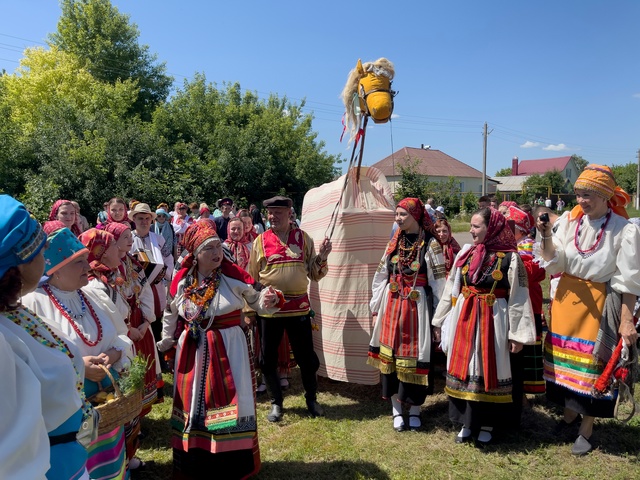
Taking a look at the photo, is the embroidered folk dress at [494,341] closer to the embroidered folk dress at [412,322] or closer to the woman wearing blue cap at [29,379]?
the embroidered folk dress at [412,322]

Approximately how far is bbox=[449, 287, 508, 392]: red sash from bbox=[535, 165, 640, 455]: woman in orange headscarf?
21.4 inches

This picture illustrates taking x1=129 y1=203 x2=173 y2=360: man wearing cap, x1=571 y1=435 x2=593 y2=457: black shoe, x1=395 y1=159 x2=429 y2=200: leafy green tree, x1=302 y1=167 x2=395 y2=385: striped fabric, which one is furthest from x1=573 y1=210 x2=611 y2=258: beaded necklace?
x1=395 y1=159 x2=429 y2=200: leafy green tree

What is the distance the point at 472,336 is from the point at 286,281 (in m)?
1.71

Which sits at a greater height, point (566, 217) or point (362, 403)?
point (566, 217)

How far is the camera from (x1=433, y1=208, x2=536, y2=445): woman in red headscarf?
3.68 m

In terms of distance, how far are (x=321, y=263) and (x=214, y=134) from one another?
57.5 ft

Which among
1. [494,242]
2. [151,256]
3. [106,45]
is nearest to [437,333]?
[494,242]

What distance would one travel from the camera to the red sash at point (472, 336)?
3691 millimetres

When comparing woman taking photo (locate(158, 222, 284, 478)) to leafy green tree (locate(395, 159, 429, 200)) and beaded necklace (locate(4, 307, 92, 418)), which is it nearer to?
beaded necklace (locate(4, 307, 92, 418))

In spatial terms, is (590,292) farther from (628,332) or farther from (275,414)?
(275,414)

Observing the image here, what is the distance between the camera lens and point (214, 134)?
20625mm

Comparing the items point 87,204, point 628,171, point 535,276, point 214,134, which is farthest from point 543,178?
point 535,276

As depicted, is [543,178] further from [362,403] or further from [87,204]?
[362,403]

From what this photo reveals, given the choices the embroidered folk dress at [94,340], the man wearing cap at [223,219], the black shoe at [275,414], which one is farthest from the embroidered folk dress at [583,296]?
the man wearing cap at [223,219]
